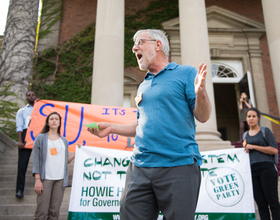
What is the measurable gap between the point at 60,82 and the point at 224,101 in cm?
1581

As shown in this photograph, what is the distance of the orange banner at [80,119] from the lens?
19.2 feet

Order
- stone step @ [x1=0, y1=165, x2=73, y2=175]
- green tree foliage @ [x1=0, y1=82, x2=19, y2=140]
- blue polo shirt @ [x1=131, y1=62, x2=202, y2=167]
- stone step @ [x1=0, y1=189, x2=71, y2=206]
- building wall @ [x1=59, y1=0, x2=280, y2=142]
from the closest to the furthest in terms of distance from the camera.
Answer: blue polo shirt @ [x1=131, y1=62, x2=202, y2=167], stone step @ [x1=0, y1=189, x2=71, y2=206], stone step @ [x1=0, y1=165, x2=73, y2=175], green tree foliage @ [x1=0, y1=82, x2=19, y2=140], building wall @ [x1=59, y1=0, x2=280, y2=142]

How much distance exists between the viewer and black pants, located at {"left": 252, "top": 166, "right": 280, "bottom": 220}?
12.0 feet

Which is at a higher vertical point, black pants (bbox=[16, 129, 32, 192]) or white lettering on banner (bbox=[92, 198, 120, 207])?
black pants (bbox=[16, 129, 32, 192])

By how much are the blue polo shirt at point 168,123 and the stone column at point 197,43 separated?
5867 millimetres

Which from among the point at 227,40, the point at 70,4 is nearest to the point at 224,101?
the point at 227,40

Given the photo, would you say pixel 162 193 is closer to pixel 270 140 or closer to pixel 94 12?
pixel 270 140

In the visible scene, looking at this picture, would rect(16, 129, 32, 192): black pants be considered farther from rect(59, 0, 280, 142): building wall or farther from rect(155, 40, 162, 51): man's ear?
rect(59, 0, 280, 142): building wall

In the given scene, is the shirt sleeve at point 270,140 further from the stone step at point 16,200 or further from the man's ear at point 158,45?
the stone step at point 16,200

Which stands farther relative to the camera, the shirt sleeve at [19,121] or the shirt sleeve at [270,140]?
the shirt sleeve at [19,121]

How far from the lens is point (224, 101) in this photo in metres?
23.8

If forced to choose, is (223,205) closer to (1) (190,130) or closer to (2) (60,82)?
(1) (190,130)

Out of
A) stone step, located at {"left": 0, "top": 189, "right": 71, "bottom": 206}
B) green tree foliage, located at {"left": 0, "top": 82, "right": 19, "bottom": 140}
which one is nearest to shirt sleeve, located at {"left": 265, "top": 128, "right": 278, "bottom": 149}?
stone step, located at {"left": 0, "top": 189, "right": 71, "bottom": 206}

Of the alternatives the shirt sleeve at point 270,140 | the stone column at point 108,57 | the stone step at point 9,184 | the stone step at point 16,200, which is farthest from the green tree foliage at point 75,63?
the shirt sleeve at point 270,140
